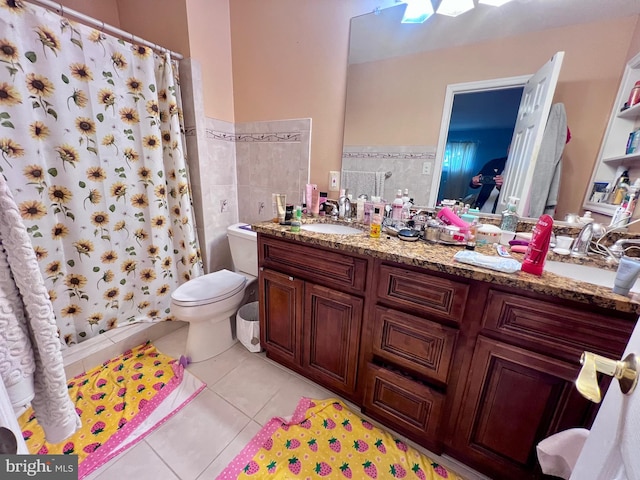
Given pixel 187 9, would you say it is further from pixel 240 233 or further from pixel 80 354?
pixel 80 354

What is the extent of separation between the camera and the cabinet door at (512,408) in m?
0.79

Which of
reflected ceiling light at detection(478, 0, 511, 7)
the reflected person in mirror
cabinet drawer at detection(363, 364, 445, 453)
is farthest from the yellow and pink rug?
reflected ceiling light at detection(478, 0, 511, 7)

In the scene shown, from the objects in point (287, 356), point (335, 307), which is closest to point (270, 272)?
point (335, 307)

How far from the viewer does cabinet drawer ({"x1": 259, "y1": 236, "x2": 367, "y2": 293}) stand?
109 centimetres

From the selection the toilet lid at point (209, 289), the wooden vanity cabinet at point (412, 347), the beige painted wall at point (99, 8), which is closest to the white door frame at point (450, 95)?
the wooden vanity cabinet at point (412, 347)

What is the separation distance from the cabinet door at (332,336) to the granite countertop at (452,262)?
9.5 inches

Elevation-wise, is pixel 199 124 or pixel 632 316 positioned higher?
pixel 199 124

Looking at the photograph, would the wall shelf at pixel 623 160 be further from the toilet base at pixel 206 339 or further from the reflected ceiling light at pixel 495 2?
the toilet base at pixel 206 339

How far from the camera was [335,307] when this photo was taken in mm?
1181

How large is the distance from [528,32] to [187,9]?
1814 millimetres

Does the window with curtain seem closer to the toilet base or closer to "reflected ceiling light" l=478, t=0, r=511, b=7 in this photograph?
"reflected ceiling light" l=478, t=0, r=511, b=7

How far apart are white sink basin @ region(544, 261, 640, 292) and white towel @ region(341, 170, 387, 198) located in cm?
86

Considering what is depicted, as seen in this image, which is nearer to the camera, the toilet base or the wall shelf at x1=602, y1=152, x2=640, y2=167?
the wall shelf at x1=602, y1=152, x2=640, y2=167

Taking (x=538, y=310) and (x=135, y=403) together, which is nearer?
(x=538, y=310)
